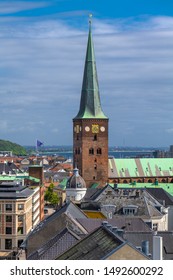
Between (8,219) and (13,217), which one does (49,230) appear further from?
(8,219)

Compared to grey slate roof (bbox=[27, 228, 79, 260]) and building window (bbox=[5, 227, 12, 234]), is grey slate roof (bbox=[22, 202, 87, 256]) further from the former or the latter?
building window (bbox=[5, 227, 12, 234])

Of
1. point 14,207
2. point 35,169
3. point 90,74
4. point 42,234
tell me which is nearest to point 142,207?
point 14,207

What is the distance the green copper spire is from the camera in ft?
387

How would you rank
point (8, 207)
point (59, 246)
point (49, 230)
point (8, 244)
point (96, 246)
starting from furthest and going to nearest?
point (8, 207) < point (8, 244) < point (49, 230) < point (59, 246) < point (96, 246)

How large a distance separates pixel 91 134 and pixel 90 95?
690 cm

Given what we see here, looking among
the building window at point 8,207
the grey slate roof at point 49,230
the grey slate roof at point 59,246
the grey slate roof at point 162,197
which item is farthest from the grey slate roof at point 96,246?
the grey slate roof at point 162,197

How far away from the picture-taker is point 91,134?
117000mm

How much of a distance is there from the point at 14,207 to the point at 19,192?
285 cm

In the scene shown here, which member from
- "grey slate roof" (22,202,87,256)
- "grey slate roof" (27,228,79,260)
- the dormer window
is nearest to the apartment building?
the dormer window

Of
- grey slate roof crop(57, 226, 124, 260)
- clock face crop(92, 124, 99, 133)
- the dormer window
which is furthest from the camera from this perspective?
clock face crop(92, 124, 99, 133)

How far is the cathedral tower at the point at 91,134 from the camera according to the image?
115438 mm

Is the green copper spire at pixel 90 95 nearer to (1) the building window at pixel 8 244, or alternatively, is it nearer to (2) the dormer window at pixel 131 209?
(1) the building window at pixel 8 244

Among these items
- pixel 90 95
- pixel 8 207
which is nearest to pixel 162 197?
pixel 8 207
